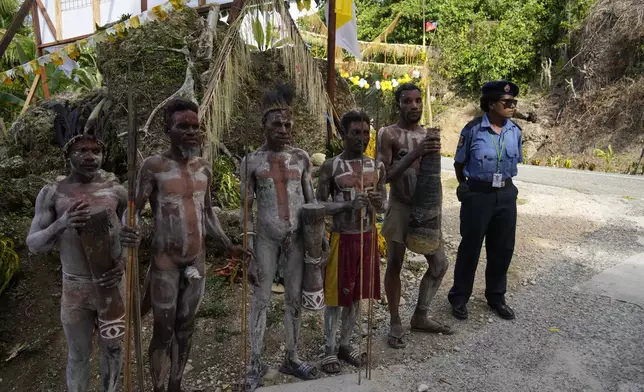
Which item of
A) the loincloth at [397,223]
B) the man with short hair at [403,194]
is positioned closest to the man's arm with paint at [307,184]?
the man with short hair at [403,194]

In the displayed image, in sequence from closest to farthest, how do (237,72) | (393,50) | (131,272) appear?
1. (131,272)
2. (237,72)
3. (393,50)

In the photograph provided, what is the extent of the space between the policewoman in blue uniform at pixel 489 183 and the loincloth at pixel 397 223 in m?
0.67

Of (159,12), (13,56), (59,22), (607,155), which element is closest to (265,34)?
(159,12)

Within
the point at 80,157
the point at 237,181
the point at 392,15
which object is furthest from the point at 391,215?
the point at 392,15

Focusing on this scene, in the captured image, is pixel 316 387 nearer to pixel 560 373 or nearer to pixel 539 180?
pixel 560 373

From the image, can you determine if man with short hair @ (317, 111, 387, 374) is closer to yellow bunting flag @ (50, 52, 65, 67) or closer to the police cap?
the police cap

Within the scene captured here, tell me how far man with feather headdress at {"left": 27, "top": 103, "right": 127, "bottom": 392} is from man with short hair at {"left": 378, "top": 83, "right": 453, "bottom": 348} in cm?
192

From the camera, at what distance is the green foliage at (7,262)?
4297 millimetres

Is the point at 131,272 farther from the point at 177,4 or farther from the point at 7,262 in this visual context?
the point at 177,4

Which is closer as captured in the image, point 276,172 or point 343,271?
point 276,172

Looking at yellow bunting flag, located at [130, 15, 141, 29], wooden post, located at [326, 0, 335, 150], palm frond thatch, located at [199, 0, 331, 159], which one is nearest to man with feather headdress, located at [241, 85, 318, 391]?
palm frond thatch, located at [199, 0, 331, 159]

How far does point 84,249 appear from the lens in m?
2.34

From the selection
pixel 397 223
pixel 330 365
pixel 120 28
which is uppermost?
pixel 120 28

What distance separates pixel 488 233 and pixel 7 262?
4578 millimetres
